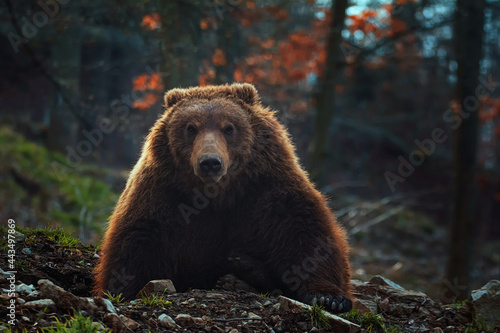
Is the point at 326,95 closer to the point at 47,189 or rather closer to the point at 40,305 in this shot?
the point at 47,189

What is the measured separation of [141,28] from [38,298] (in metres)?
5.72

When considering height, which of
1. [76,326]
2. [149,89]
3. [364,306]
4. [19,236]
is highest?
[149,89]

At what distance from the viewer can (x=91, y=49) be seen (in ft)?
43.3

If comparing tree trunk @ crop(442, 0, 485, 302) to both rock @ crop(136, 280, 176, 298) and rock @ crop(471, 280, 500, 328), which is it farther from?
rock @ crop(136, 280, 176, 298)

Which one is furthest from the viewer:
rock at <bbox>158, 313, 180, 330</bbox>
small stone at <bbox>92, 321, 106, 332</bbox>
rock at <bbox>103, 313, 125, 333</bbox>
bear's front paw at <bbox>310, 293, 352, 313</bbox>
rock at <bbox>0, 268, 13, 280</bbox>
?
bear's front paw at <bbox>310, 293, 352, 313</bbox>

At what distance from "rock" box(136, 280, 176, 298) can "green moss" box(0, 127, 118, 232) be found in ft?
19.5

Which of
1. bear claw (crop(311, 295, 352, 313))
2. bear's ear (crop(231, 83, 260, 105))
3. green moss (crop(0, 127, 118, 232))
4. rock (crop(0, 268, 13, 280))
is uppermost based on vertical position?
bear's ear (crop(231, 83, 260, 105))

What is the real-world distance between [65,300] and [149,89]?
279 inches

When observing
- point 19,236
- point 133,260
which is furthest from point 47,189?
point 133,260

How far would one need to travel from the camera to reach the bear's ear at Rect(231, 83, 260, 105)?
516 cm

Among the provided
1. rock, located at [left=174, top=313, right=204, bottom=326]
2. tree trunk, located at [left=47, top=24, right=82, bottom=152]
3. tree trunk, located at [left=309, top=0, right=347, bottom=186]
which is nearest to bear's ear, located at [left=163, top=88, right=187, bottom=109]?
rock, located at [left=174, top=313, right=204, bottom=326]

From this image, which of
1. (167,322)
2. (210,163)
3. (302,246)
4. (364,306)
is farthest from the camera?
(364,306)

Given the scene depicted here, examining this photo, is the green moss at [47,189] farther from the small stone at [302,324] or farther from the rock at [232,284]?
the small stone at [302,324]

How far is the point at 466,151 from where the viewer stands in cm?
848
